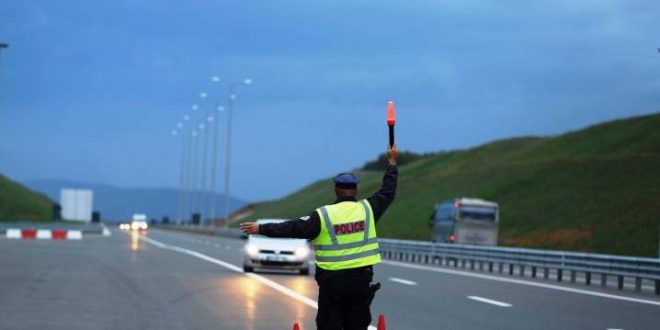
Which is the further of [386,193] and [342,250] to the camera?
[386,193]

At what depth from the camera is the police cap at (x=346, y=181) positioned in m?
9.06

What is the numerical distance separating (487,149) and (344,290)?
132336 mm

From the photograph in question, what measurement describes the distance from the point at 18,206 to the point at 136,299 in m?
94.4

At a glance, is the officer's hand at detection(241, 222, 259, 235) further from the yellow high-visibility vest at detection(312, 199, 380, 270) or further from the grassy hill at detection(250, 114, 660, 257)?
the grassy hill at detection(250, 114, 660, 257)

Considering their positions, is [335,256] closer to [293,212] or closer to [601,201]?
[601,201]

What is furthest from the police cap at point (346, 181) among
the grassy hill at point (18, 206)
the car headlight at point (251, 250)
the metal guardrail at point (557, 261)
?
the grassy hill at point (18, 206)

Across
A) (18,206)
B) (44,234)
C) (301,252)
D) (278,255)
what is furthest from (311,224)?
(18,206)

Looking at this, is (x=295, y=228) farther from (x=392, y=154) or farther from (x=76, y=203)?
(x=76, y=203)

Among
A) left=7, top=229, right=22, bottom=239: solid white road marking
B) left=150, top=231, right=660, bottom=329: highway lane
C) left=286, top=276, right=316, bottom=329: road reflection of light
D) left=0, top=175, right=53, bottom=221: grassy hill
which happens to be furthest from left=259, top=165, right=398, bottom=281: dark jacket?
left=0, top=175, right=53, bottom=221: grassy hill

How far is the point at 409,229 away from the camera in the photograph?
292 feet

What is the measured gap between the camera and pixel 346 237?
903 cm

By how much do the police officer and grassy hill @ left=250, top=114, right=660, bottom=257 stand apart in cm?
4733

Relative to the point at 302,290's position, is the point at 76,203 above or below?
above

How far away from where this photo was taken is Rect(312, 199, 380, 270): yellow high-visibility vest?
8984 mm
